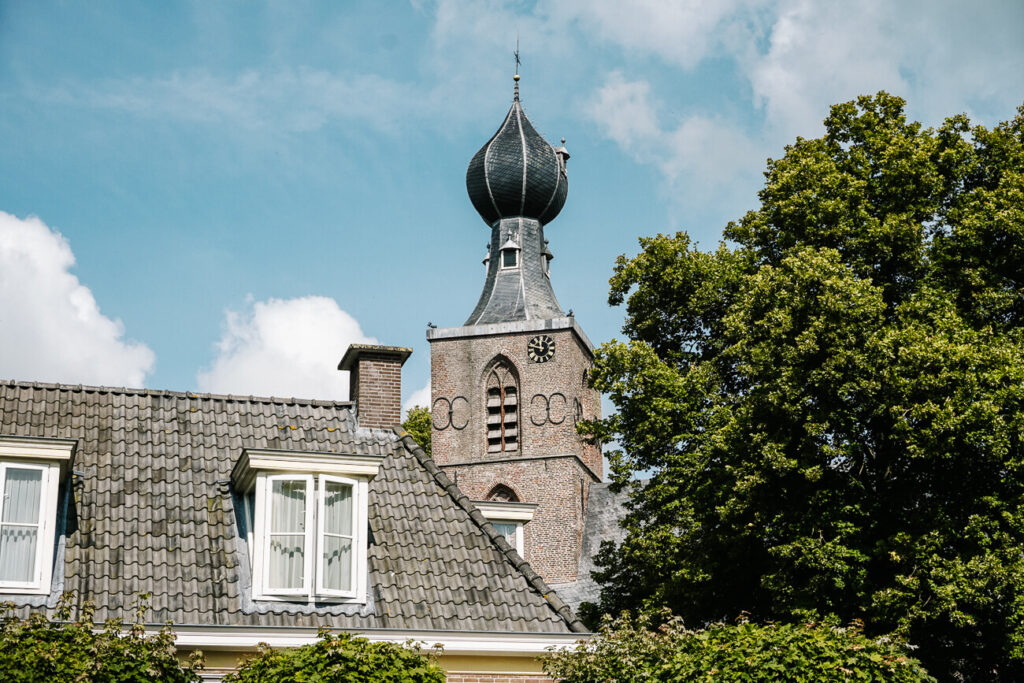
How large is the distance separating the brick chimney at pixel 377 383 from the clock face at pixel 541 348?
36351 millimetres

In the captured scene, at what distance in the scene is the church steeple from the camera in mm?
52062

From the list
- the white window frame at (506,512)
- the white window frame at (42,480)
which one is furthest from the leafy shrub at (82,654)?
the white window frame at (506,512)

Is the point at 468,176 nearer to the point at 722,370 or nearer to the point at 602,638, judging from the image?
the point at 722,370

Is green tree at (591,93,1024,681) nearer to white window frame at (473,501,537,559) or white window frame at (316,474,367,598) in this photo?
white window frame at (473,501,537,559)

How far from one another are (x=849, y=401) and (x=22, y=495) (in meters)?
12.0

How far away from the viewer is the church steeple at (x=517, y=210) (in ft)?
171

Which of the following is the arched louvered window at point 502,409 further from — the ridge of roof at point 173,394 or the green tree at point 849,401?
the ridge of roof at point 173,394

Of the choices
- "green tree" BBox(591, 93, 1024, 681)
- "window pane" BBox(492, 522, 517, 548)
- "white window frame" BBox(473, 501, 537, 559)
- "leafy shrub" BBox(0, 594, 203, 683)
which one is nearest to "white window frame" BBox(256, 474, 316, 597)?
"leafy shrub" BBox(0, 594, 203, 683)

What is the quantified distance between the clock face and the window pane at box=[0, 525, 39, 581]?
40550mm

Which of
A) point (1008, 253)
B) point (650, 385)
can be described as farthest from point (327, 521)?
point (1008, 253)

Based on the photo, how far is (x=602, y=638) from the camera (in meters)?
11.4

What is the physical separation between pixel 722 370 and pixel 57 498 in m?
13.6

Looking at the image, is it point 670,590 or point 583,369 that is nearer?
point 670,590

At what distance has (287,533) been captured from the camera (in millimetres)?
11578
